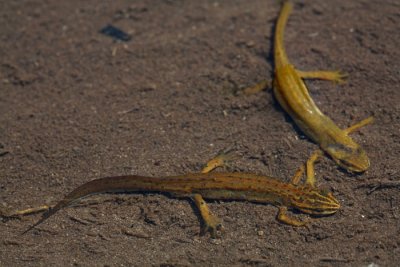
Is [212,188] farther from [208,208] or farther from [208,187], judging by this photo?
[208,208]

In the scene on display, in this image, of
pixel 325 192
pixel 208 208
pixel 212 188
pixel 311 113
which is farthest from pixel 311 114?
pixel 208 208

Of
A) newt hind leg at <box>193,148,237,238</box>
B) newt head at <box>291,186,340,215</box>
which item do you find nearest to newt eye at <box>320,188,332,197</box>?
newt head at <box>291,186,340,215</box>

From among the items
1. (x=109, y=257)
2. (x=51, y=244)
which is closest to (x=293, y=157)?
(x=109, y=257)

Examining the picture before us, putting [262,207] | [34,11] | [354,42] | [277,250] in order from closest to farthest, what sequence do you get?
[277,250]
[262,207]
[354,42]
[34,11]

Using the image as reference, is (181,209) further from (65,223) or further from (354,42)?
(354,42)

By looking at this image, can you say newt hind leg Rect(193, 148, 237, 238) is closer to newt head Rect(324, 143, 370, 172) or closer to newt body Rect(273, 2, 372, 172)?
newt body Rect(273, 2, 372, 172)
